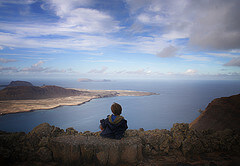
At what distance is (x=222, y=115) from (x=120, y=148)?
534cm

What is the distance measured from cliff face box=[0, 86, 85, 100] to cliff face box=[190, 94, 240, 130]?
37.3m

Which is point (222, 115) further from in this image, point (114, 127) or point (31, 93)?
point (31, 93)

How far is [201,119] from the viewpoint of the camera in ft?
24.4

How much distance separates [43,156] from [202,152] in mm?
3416

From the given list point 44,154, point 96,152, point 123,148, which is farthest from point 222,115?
point 44,154

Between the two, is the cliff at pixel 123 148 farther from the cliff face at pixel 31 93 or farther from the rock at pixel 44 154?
the cliff face at pixel 31 93

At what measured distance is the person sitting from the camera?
3.08 meters

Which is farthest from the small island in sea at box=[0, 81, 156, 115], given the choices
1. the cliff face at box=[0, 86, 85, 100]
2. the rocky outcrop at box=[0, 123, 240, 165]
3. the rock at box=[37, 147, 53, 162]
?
the rock at box=[37, 147, 53, 162]

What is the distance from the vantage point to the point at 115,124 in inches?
121

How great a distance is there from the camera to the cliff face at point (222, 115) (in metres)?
5.38

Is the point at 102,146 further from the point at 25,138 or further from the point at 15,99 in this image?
the point at 15,99

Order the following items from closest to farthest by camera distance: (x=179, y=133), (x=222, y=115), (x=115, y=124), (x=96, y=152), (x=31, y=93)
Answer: (x=96, y=152), (x=115, y=124), (x=179, y=133), (x=222, y=115), (x=31, y=93)

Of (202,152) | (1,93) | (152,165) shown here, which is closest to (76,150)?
(152,165)

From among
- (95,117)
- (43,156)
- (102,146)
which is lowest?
(95,117)
